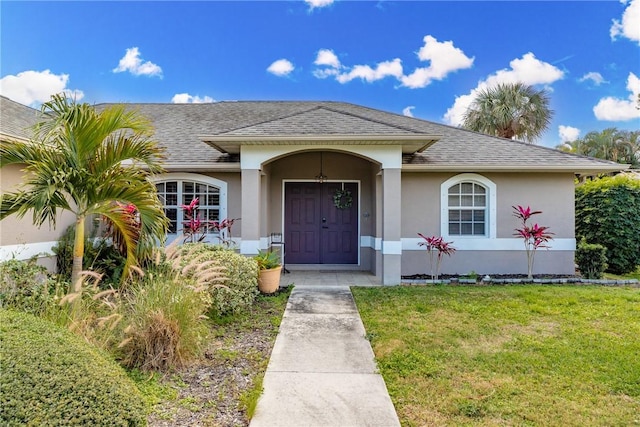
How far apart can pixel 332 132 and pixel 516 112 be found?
14.4 m

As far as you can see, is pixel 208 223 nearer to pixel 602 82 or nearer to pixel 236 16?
pixel 236 16

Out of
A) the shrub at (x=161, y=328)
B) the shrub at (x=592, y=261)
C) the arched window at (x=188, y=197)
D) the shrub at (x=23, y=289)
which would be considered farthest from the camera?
the arched window at (x=188, y=197)

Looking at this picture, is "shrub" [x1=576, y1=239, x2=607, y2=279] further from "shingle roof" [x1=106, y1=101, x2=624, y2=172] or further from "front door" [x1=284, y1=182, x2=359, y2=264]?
"front door" [x1=284, y1=182, x2=359, y2=264]

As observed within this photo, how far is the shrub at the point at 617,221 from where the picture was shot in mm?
9414

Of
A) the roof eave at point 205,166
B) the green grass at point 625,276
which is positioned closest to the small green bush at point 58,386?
the roof eave at point 205,166

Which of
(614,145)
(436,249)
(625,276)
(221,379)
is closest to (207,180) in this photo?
(436,249)

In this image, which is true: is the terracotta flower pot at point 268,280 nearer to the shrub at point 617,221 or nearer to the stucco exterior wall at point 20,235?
the stucco exterior wall at point 20,235

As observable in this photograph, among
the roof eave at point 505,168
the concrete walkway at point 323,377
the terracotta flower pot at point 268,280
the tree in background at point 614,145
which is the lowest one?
the concrete walkway at point 323,377

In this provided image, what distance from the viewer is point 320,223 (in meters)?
10.2

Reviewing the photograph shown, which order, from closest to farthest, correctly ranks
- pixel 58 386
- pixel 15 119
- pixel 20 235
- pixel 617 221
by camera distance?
pixel 58 386 < pixel 20 235 < pixel 15 119 < pixel 617 221

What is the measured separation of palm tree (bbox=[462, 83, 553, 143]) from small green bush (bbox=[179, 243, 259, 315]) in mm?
16355

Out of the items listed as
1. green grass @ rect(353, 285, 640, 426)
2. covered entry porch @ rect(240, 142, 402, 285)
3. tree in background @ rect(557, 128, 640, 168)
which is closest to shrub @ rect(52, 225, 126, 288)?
covered entry porch @ rect(240, 142, 402, 285)

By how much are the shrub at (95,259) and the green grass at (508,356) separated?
4653 mm

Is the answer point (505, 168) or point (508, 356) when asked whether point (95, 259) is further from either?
point (505, 168)
